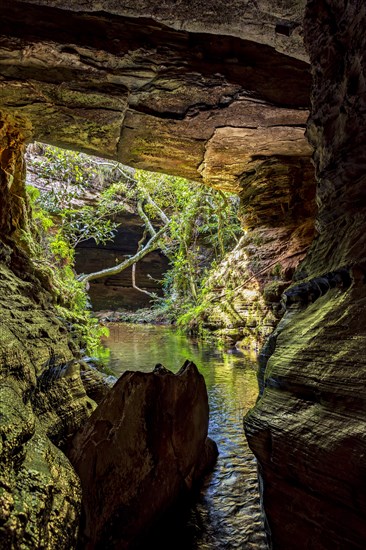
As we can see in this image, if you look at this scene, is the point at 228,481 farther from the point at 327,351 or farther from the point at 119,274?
the point at 119,274

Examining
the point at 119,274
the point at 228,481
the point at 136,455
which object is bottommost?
the point at 228,481

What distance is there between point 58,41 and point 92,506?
468 centimetres

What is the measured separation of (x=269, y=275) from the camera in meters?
9.06

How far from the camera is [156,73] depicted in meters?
4.39

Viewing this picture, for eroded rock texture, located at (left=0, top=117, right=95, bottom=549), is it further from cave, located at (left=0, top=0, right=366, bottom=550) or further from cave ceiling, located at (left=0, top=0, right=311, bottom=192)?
cave ceiling, located at (left=0, top=0, right=311, bottom=192)

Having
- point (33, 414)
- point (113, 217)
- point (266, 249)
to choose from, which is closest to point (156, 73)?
point (33, 414)

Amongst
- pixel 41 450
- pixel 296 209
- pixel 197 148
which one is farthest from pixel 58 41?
pixel 296 209

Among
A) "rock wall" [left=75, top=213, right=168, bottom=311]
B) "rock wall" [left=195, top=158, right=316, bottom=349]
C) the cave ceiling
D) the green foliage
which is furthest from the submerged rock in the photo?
"rock wall" [left=75, top=213, right=168, bottom=311]

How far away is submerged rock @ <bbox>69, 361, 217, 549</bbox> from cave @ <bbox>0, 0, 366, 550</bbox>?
0.30 m

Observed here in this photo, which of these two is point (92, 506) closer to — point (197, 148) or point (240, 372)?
point (240, 372)

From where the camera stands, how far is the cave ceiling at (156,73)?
3.60 meters

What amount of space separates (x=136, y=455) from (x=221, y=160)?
240 inches

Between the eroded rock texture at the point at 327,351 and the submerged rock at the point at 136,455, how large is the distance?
77 centimetres

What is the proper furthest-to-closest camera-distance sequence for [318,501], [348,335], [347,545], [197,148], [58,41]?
1. [197,148]
2. [58,41]
3. [348,335]
4. [318,501]
5. [347,545]
